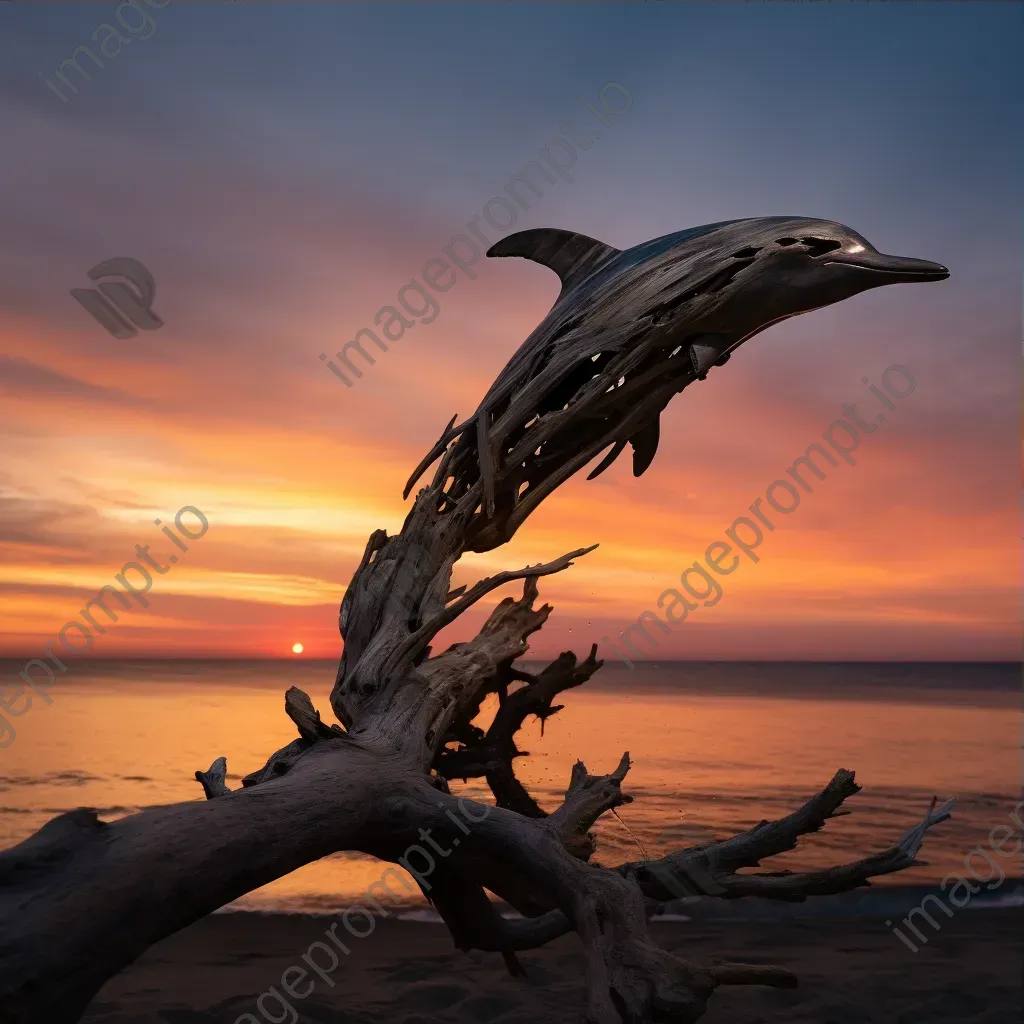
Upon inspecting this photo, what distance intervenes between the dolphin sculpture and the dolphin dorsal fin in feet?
1.00

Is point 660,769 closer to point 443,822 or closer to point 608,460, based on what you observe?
point 608,460

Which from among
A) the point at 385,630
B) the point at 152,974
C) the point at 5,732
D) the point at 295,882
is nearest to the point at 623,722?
the point at 5,732

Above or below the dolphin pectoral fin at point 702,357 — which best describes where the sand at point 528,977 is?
below

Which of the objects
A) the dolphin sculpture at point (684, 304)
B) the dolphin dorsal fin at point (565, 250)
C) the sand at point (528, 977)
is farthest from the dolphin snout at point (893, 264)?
the sand at point (528, 977)

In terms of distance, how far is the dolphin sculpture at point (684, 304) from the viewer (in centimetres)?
440

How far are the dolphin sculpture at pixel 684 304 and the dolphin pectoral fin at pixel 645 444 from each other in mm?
31

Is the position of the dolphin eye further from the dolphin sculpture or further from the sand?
the sand

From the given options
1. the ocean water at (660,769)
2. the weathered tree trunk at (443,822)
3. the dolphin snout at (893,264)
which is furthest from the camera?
the ocean water at (660,769)

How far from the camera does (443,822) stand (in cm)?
310

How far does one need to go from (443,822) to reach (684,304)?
9.06 ft

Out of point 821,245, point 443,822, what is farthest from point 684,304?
point 443,822

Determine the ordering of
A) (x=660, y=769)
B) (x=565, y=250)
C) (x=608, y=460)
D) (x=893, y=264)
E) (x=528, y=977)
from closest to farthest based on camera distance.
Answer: (x=893, y=264) < (x=608, y=460) < (x=565, y=250) < (x=528, y=977) < (x=660, y=769)

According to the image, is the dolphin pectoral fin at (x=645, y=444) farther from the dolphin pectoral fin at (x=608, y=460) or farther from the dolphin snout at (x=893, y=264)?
the dolphin snout at (x=893, y=264)

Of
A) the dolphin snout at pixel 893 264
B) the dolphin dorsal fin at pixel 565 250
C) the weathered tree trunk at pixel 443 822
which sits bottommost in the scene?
the weathered tree trunk at pixel 443 822
